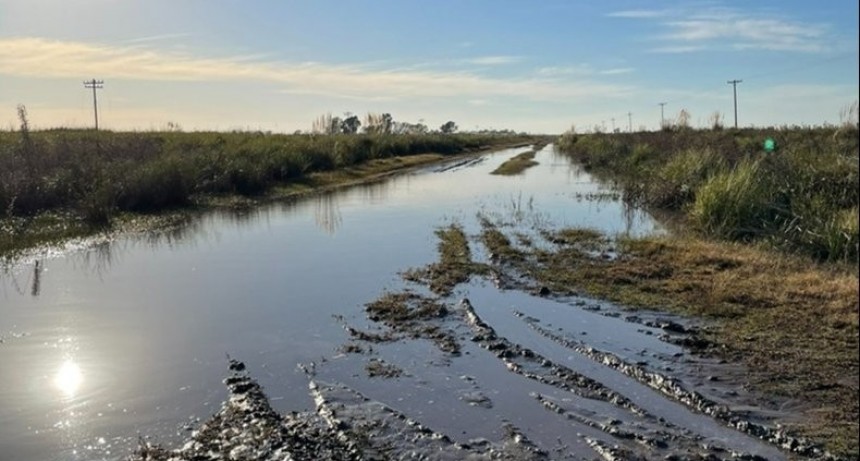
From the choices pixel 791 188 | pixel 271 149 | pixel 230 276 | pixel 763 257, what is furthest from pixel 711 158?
pixel 271 149

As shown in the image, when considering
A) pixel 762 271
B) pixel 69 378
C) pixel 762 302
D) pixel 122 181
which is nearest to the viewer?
pixel 69 378

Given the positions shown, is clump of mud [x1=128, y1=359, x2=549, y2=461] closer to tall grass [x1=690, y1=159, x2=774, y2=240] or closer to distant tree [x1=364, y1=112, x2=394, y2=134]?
tall grass [x1=690, y1=159, x2=774, y2=240]

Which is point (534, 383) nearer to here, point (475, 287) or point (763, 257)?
point (475, 287)

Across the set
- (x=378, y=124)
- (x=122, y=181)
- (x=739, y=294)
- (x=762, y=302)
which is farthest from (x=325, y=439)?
(x=378, y=124)

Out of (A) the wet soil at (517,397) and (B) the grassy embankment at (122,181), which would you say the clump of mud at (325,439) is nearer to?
(A) the wet soil at (517,397)

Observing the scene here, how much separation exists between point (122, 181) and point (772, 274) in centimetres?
1657

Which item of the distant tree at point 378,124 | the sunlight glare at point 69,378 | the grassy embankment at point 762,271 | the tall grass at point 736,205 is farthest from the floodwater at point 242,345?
the distant tree at point 378,124

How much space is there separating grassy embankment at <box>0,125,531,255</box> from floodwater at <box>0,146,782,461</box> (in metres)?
2.04

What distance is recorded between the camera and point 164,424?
614cm

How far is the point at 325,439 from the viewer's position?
580 cm

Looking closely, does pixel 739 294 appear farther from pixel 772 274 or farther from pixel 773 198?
pixel 773 198

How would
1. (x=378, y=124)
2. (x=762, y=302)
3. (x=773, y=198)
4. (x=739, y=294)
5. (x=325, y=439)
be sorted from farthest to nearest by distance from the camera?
(x=378, y=124), (x=773, y=198), (x=739, y=294), (x=762, y=302), (x=325, y=439)

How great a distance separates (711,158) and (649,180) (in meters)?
2.06

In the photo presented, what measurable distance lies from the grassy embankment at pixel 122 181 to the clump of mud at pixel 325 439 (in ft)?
33.7
